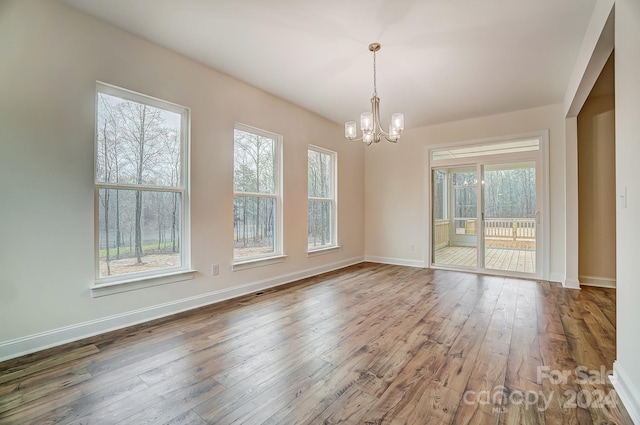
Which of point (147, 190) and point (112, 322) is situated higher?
point (147, 190)

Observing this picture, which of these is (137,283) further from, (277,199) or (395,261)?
(395,261)

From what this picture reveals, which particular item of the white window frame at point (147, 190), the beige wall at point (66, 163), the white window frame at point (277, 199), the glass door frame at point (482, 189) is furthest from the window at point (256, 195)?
the glass door frame at point (482, 189)

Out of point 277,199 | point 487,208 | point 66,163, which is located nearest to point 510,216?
point 487,208

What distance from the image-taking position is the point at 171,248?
3.19 metres

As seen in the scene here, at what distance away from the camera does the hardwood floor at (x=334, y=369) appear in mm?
1592

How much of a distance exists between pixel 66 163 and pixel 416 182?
5303 mm

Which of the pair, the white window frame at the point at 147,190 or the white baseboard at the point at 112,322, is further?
the white window frame at the point at 147,190

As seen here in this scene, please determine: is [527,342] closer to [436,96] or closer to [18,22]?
[436,96]

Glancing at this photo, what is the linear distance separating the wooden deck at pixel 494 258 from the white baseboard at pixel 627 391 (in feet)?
11.2

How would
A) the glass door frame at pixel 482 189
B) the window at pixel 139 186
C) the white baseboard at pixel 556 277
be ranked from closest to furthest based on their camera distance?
1. the window at pixel 139 186
2. the white baseboard at pixel 556 277
3. the glass door frame at pixel 482 189

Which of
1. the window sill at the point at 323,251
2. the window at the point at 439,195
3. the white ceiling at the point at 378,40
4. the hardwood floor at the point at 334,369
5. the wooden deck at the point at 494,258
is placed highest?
the white ceiling at the point at 378,40

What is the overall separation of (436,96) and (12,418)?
519 centimetres

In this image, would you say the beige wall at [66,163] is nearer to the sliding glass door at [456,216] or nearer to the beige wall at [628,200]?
the beige wall at [628,200]

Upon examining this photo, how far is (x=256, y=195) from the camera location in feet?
13.4
